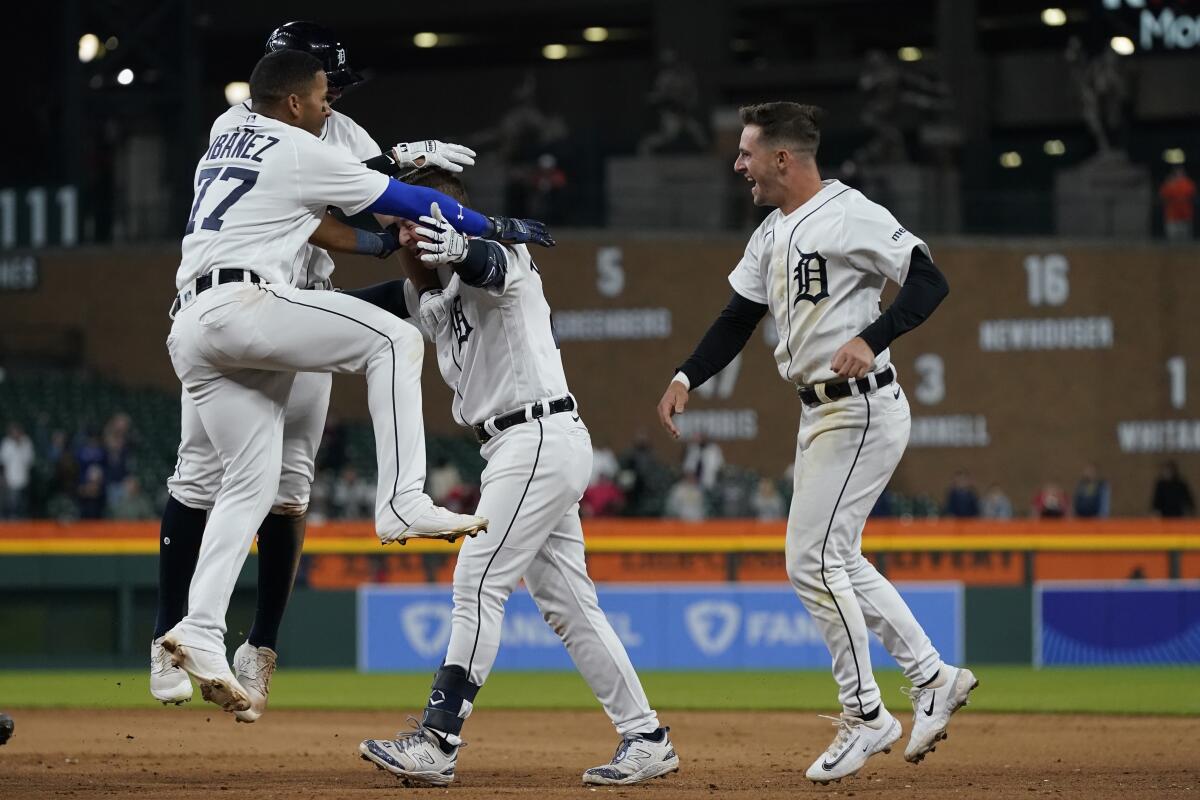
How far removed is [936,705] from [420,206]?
2.80 meters

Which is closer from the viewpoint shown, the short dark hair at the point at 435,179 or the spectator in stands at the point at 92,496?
the short dark hair at the point at 435,179

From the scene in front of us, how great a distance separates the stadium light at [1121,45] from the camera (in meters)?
22.6

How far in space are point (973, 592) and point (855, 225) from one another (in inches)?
386

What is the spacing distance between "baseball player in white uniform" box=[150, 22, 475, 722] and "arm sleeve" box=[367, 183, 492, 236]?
0.94 ft

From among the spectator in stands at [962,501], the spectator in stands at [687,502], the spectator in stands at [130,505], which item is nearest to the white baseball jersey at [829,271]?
the spectator in stands at [687,502]

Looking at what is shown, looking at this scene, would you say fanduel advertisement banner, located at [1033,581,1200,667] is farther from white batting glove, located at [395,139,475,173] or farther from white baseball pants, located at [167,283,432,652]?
white baseball pants, located at [167,283,432,652]

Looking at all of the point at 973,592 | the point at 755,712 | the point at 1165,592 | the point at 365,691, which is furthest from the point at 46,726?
the point at 1165,592

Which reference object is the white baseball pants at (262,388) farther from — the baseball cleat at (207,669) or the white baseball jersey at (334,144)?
A: the white baseball jersey at (334,144)

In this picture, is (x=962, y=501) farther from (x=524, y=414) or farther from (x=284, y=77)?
(x=284, y=77)

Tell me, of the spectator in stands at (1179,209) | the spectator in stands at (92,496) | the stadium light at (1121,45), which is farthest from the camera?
the spectator in stands at (1179,209)

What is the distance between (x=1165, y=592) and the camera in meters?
15.7

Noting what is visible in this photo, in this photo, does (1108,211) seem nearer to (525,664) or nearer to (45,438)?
(525,664)

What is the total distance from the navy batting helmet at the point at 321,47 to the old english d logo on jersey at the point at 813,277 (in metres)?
1.90

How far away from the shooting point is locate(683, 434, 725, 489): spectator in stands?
70.0 feet
